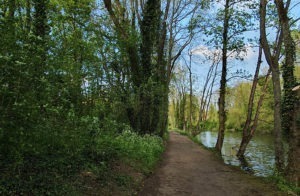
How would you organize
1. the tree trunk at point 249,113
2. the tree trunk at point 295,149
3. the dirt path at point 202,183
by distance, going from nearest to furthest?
the dirt path at point 202,183 → the tree trunk at point 295,149 → the tree trunk at point 249,113

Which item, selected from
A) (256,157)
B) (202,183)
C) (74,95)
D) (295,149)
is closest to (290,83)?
(295,149)

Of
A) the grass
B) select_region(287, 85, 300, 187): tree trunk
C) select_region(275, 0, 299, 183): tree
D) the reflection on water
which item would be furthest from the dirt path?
the reflection on water

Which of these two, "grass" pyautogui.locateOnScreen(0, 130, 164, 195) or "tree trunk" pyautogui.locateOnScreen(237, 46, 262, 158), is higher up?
"tree trunk" pyautogui.locateOnScreen(237, 46, 262, 158)

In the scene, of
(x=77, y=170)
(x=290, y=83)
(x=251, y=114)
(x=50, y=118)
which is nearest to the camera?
(x=50, y=118)

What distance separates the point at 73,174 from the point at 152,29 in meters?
10.4

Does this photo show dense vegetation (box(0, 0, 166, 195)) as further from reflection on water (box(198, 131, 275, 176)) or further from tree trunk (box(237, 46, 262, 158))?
tree trunk (box(237, 46, 262, 158))

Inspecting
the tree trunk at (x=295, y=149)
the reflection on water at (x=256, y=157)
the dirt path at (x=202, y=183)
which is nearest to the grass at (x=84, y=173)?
the dirt path at (x=202, y=183)

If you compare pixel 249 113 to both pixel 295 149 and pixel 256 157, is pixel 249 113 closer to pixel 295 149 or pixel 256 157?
pixel 256 157

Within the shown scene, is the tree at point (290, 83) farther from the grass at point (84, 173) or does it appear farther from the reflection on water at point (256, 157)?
the grass at point (84, 173)

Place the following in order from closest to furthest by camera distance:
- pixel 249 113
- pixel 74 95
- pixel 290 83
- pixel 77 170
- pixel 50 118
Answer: pixel 50 118, pixel 77 170, pixel 74 95, pixel 290 83, pixel 249 113

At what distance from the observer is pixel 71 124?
16.6ft

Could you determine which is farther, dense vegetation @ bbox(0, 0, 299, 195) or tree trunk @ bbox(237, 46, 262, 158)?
tree trunk @ bbox(237, 46, 262, 158)

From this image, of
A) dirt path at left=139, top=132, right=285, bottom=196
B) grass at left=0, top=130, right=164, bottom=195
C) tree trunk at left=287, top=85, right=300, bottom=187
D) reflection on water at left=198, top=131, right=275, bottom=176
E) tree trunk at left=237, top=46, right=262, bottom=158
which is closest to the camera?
grass at left=0, top=130, right=164, bottom=195

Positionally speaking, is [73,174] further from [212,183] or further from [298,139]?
[298,139]
